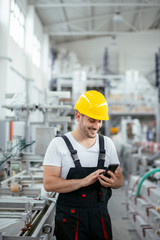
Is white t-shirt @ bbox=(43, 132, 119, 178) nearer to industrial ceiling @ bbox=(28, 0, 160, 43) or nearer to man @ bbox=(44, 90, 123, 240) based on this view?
man @ bbox=(44, 90, 123, 240)

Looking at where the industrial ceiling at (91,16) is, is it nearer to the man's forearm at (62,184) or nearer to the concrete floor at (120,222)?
the concrete floor at (120,222)

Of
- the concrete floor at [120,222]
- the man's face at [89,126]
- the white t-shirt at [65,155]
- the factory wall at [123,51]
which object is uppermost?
the factory wall at [123,51]

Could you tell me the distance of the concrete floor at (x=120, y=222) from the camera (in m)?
3.63

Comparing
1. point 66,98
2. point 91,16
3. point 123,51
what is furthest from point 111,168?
point 123,51

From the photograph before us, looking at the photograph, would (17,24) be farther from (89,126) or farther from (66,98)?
(89,126)

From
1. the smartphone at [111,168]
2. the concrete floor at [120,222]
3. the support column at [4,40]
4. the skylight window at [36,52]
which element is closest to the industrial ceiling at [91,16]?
the skylight window at [36,52]

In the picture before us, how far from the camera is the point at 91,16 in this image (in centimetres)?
1223

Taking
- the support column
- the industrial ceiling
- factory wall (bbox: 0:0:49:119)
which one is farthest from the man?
the industrial ceiling

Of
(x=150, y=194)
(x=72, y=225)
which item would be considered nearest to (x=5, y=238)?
(x=72, y=225)

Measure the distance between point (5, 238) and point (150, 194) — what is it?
7.52 ft

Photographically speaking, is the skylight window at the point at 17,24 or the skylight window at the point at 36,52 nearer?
the skylight window at the point at 17,24

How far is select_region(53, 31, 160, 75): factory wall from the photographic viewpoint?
49.4 ft

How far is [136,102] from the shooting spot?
36.0 feet

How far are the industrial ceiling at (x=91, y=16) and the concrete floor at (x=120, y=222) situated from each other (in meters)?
7.57
